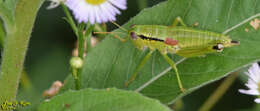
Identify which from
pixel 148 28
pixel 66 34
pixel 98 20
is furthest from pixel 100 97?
pixel 66 34

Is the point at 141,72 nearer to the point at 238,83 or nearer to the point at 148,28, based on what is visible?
the point at 148,28

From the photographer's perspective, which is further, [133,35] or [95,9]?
[133,35]

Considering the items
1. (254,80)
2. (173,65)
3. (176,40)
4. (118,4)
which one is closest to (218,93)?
(254,80)

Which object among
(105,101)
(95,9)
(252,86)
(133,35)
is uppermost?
(95,9)

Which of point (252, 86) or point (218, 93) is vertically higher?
point (252, 86)

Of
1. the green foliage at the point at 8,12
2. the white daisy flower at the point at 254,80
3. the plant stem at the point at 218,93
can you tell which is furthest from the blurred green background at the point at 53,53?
the green foliage at the point at 8,12

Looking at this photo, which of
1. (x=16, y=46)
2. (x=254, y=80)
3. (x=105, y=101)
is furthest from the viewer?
(x=254, y=80)

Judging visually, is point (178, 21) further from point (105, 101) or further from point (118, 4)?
point (105, 101)

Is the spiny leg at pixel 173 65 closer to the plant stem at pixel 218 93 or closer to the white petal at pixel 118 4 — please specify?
the white petal at pixel 118 4

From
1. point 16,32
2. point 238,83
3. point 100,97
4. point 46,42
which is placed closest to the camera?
point 100,97
